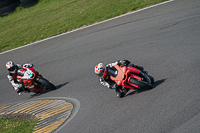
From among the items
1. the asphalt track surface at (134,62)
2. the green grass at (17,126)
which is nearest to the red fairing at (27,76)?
the asphalt track surface at (134,62)

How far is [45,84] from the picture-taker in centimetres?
1052

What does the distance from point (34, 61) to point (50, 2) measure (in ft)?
47.7

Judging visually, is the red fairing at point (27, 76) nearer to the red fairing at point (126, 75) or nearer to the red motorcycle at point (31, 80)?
the red motorcycle at point (31, 80)

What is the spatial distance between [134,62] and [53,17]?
13.4 m

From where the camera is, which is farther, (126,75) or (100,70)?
(100,70)

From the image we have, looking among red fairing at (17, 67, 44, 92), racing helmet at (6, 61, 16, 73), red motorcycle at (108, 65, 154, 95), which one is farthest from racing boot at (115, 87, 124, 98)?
racing helmet at (6, 61, 16, 73)

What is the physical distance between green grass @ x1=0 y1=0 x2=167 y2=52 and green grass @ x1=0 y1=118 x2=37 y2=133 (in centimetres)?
926

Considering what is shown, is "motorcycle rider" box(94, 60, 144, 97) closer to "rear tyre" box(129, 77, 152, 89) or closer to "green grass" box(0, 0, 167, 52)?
"rear tyre" box(129, 77, 152, 89)

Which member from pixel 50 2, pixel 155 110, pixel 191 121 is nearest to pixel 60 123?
pixel 155 110

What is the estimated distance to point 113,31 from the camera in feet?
46.9

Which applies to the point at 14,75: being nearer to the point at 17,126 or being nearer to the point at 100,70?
the point at 17,126

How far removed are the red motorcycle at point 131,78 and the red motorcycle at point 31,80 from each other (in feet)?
11.9

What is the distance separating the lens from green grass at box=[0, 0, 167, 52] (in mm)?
17641

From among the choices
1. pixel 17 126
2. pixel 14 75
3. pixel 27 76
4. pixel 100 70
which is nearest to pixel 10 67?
pixel 14 75
